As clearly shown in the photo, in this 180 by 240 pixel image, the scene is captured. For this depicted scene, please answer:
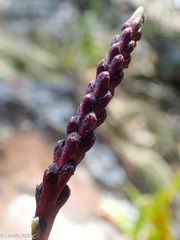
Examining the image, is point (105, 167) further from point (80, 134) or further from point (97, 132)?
point (80, 134)

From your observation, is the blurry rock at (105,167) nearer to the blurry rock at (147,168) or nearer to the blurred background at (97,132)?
the blurred background at (97,132)

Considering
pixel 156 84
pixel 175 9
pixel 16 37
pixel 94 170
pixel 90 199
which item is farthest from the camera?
pixel 175 9

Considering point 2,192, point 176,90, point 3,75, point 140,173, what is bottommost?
point 2,192

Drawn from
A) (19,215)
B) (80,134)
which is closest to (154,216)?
(19,215)

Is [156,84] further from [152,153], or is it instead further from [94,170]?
[94,170]

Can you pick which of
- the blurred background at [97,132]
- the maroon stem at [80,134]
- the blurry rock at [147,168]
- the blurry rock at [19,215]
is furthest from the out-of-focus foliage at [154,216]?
the maroon stem at [80,134]

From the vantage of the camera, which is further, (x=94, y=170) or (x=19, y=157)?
(x=94, y=170)

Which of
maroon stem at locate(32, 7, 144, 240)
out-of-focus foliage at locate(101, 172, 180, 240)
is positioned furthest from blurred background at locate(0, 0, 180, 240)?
maroon stem at locate(32, 7, 144, 240)

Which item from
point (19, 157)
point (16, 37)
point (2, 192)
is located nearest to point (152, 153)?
point (19, 157)
